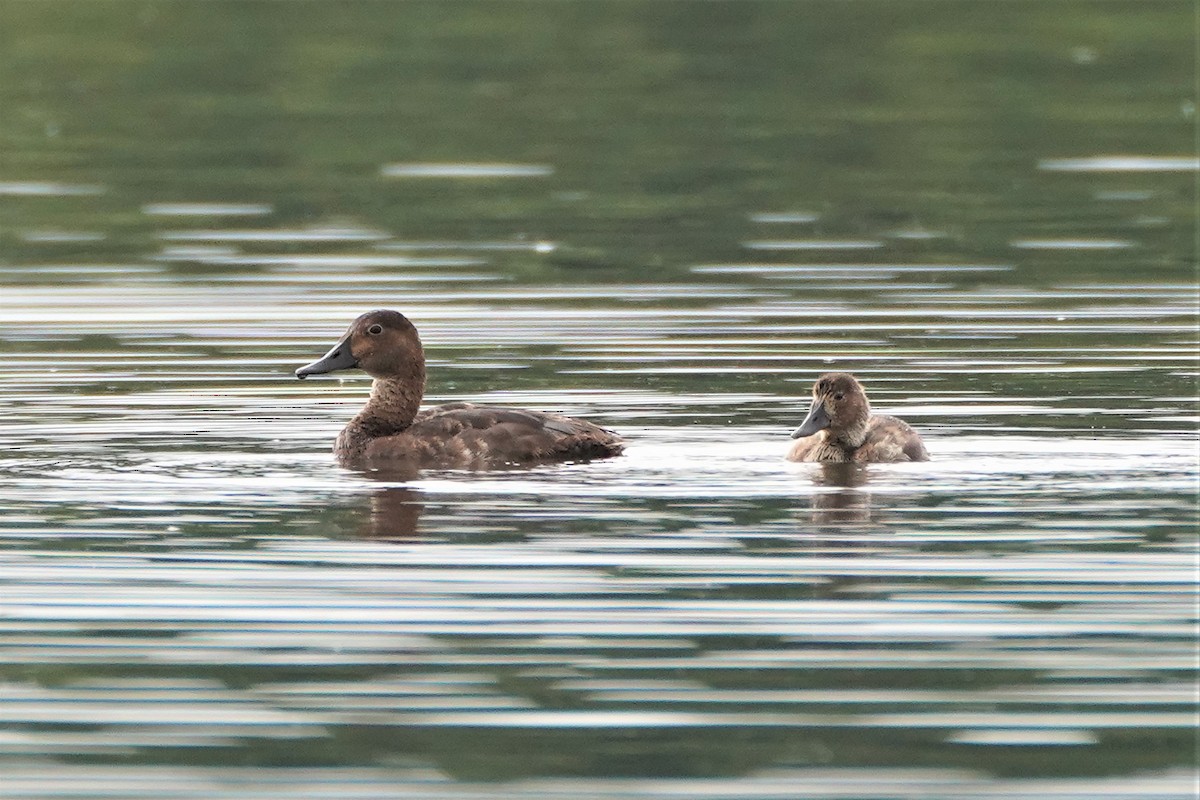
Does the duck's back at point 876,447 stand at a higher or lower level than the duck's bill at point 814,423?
lower

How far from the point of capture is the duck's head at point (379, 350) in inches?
554

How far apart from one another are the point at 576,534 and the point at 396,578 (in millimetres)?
972

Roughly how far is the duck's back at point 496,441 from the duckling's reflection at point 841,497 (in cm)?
107

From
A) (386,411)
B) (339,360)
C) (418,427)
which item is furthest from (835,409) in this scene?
(339,360)

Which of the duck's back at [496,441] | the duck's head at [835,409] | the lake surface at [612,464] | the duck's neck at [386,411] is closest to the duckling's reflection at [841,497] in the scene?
the lake surface at [612,464]

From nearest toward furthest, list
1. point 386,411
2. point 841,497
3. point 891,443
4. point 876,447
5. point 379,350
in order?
point 841,497 → point 891,443 → point 876,447 → point 386,411 → point 379,350

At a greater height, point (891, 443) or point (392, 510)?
point (891, 443)

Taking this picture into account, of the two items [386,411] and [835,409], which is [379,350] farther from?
[835,409]

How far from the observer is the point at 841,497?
12180 millimetres

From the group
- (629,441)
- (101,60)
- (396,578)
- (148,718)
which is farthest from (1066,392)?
(101,60)

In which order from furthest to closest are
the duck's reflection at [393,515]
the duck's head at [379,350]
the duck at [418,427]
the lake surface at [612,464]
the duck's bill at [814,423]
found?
the duck's head at [379,350] → the duck at [418,427] → the duck's bill at [814,423] → the duck's reflection at [393,515] → the lake surface at [612,464]

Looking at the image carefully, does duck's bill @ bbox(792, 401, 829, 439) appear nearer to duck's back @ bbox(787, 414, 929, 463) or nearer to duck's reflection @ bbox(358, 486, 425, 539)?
duck's back @ bbox(787, 414, 929, 463)

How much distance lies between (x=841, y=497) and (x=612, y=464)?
4.20 ft

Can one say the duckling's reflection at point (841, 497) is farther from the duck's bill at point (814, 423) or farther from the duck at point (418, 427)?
the duck at point (418, 427)
